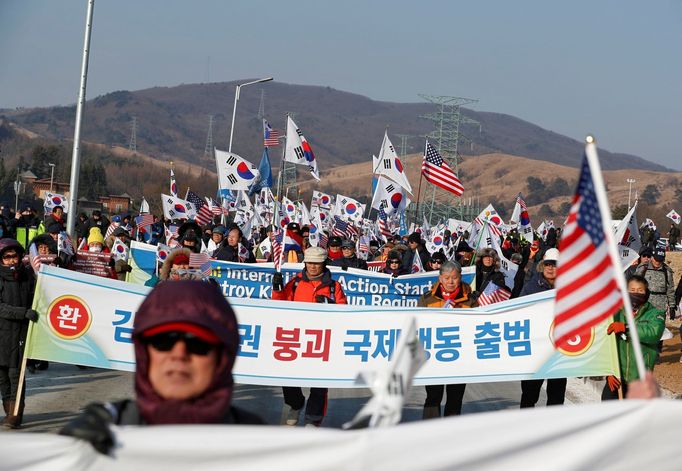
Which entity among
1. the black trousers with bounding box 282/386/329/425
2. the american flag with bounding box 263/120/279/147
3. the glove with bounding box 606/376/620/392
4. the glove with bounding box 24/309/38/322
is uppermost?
the american flag with bounding box 263/120/279/147

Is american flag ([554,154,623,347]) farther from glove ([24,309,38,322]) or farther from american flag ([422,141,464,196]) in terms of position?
american flag ([422,141,464,196])

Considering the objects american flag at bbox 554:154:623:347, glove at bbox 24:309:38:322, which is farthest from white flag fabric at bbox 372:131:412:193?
american flag at bbox 554:154:623:347

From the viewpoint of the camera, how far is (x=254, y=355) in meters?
10.2

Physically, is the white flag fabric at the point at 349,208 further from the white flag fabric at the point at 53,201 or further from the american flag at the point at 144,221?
the white flag fabric at the point at 53,201

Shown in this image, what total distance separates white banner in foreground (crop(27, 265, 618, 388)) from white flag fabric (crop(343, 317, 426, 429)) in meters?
6.38

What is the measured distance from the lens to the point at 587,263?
12.1 ft

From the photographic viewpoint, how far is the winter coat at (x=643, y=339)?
31.2 ft

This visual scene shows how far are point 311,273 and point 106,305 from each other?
1893mm

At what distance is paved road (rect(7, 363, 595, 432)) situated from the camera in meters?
11.2

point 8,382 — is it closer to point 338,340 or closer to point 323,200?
point 338,340

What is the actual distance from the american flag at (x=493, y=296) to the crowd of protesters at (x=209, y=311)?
0.37 ft

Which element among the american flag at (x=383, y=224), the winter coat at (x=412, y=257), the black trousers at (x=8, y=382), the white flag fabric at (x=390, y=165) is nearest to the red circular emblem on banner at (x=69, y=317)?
the black trousers at (x=8, y=382)

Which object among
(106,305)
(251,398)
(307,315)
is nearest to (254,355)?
(307,315)

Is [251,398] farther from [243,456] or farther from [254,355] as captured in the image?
[243,456]
